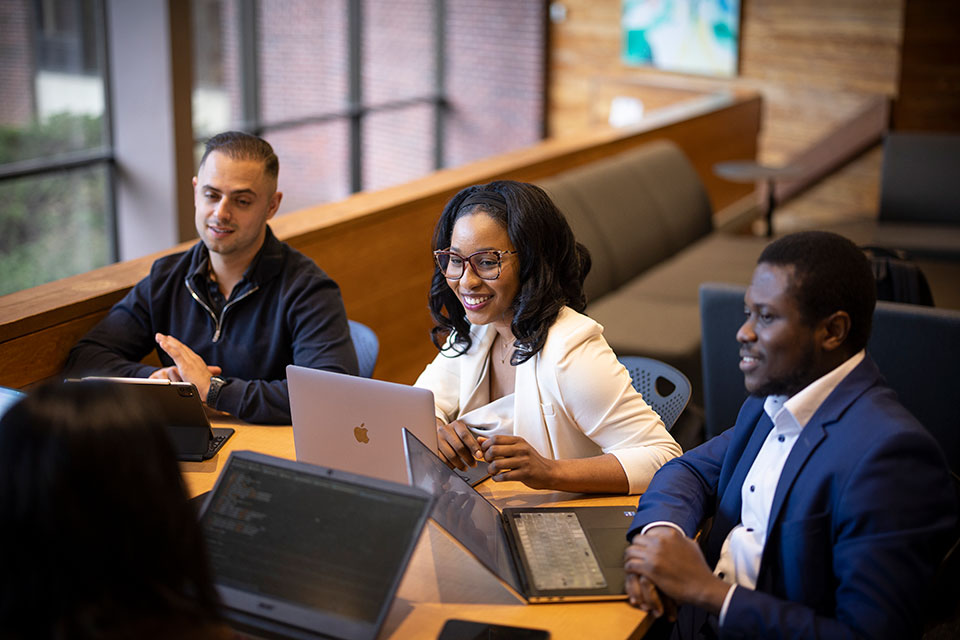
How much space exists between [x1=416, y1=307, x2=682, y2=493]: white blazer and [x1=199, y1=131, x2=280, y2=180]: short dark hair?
37.4 inches

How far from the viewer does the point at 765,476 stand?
1761 millimetres

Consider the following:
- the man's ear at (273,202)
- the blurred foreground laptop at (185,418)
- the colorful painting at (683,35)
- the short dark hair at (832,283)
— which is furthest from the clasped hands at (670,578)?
the colorful painting at (683,35)

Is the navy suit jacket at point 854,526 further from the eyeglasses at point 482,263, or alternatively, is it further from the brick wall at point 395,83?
the brick wall at point 395,83

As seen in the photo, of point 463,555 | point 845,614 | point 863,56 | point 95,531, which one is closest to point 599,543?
point 463,555

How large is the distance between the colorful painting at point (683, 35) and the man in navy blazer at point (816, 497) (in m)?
7.39

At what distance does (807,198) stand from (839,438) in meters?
7.46

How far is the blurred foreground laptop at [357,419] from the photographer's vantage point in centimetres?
189

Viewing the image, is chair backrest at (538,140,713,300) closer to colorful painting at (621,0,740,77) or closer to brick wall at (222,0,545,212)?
colorful painting at (621,0,740,77)

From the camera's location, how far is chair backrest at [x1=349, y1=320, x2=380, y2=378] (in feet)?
9.37

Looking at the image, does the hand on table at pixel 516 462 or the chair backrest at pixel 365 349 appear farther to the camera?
the chair backrest at pixel 365 349

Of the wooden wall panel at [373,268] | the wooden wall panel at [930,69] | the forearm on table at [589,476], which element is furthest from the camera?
the wooden wall panel at [930,69]

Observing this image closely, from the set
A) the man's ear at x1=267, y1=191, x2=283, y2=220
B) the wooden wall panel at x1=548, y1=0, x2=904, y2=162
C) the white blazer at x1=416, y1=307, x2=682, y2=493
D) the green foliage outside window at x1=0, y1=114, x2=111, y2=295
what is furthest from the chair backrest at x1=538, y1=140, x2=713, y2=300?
the green foliage outside window at x1=0, y1=114, x2=111, y2=295

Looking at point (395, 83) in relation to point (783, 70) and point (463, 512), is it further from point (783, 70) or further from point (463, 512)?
point (463, 512)

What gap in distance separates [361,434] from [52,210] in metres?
4.85
